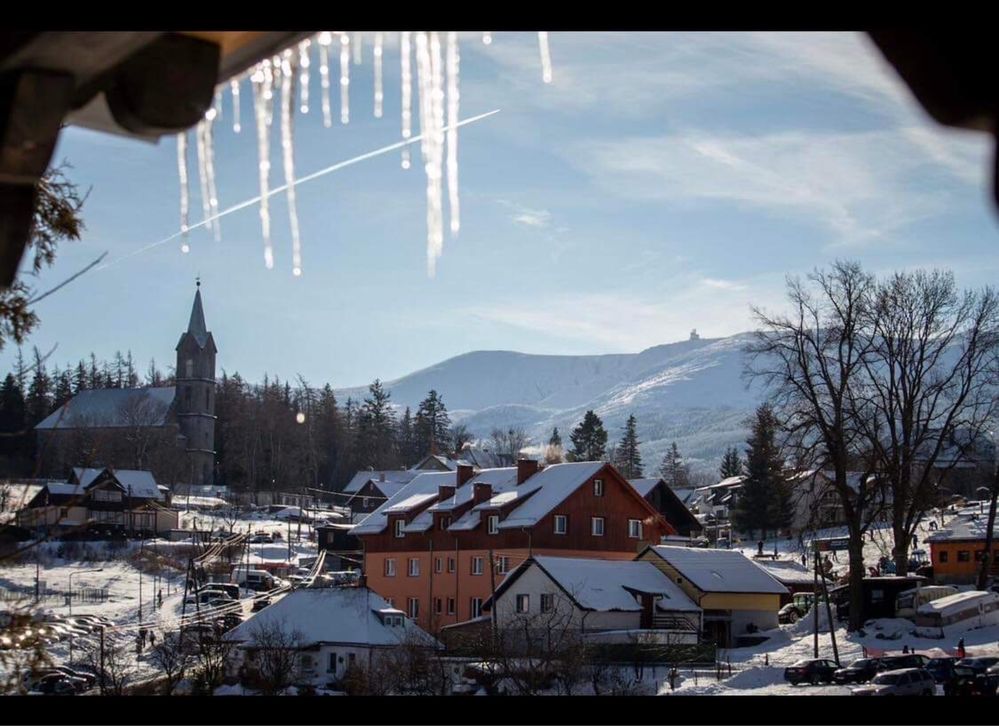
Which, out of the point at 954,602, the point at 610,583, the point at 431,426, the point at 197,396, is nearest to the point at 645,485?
the point at 610,583

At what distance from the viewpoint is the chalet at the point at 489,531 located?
53.2 meters

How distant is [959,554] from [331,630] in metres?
32.4

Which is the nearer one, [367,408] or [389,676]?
[389,676]

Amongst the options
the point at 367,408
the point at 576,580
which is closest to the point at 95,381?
the point at 367,408

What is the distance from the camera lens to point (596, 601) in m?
44.3

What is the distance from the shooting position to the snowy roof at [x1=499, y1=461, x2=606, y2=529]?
174 feet

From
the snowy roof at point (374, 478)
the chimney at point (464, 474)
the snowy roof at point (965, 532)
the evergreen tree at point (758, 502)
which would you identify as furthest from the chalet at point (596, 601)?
the snowy roof at point (374, 478)

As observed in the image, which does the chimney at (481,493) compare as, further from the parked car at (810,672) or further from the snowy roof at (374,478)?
the snowy roof at (374,478)

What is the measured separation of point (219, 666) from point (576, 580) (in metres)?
17.4

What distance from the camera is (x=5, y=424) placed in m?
84.0

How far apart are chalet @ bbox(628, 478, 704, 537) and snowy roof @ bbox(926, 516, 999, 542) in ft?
52.4

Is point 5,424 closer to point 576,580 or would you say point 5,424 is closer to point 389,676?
point 576,580

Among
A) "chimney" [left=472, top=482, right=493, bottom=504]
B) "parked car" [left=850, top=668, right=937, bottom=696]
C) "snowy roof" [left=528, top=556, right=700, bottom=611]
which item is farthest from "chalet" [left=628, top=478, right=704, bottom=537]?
"parked car" [left=850, top=668, right=937, bottom=696]

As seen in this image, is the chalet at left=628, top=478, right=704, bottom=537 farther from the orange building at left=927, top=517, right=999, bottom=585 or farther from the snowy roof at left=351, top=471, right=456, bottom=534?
the orange building at left=927, top=517, right=999, bottom=585
